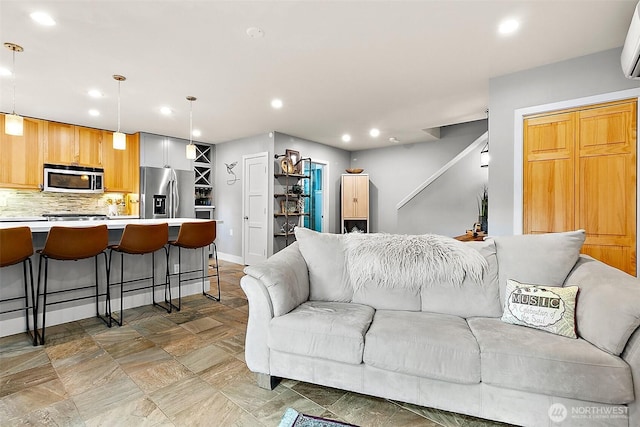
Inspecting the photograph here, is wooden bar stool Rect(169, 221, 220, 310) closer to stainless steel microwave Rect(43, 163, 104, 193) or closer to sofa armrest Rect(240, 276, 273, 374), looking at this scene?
sofa armrest Rect(240, 276, 273, 374)

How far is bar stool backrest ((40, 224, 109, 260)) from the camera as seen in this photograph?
100.0 inches

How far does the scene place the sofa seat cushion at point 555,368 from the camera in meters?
1.35

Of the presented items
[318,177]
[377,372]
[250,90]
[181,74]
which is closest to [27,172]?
[181,74]

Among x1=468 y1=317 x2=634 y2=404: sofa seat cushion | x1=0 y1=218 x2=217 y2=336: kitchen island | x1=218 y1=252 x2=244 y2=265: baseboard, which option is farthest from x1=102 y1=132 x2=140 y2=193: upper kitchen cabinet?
x1=468 y1=317 x2=634 y2=404: sofa seat cushion

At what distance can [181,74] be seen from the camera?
124 inches

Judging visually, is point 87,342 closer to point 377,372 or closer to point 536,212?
point 377,372

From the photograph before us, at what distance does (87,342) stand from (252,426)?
72.8 inches

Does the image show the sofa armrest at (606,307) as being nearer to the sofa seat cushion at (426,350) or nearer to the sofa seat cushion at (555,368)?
the sofa seat cushion at (555,368)

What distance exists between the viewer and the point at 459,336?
163 cm

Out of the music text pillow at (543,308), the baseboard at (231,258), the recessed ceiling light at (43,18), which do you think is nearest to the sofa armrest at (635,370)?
the music text pillow at (543,308)

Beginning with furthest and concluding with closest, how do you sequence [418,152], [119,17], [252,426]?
[418,152] < [119,17] < [252,426]

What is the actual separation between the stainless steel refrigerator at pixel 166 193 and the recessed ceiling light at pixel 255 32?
414 centimetres

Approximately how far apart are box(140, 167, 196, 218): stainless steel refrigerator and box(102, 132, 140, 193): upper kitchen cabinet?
0.58 feet

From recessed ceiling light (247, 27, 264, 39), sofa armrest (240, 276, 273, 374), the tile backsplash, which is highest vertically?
recessed ceiling light (247, 27, 264, 39)
